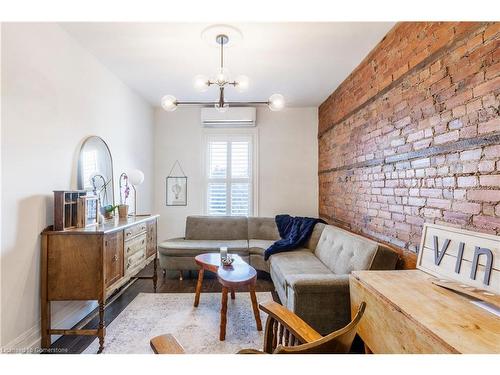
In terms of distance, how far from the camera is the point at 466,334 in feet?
3.44

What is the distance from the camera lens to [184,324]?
248cm

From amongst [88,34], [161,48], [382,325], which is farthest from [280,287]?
[88,34]

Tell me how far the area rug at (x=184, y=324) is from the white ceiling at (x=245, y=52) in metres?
2.72

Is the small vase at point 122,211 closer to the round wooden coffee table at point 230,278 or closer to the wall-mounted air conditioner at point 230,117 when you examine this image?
the round wooden coffee table at point 230,278

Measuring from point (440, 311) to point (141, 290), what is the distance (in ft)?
10.4

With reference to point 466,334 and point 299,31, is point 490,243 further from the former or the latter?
point 299,31

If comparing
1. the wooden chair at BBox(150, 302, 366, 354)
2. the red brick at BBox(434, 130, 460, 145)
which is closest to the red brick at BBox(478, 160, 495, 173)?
the red brick at BBox(434, 130, 460, 145)

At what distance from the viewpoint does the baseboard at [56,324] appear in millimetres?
1895

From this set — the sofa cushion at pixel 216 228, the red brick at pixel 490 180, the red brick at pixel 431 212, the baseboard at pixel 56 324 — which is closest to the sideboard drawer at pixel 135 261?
the baseboard at pixel 56 324

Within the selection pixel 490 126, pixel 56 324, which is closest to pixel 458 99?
pixel 490 126

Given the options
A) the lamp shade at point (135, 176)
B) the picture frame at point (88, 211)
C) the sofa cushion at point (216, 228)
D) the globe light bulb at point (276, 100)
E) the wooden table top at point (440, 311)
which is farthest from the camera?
the sofa cushion at point (216, 228)

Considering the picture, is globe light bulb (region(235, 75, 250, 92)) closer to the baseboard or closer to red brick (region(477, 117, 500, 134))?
red brick (region(477, 117, 500, 134))

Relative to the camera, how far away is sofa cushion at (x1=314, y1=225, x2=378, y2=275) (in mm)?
Result: 2295

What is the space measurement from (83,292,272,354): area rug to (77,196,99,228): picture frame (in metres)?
0.99
